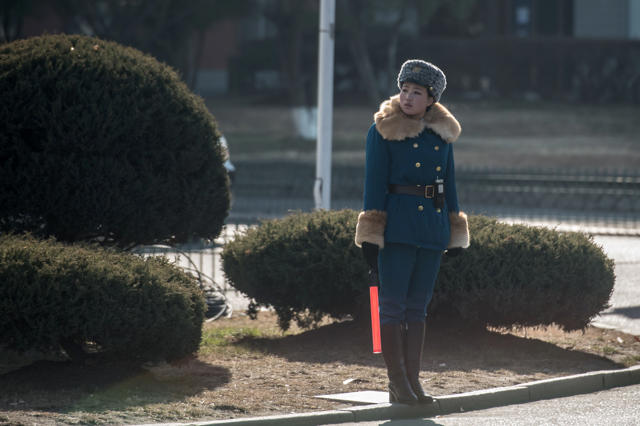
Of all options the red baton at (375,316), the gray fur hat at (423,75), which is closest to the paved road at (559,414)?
the red baton at (375,316)

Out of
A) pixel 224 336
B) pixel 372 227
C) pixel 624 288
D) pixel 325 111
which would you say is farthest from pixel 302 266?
pixel 624 288

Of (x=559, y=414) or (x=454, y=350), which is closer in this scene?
(x=559, y=414)

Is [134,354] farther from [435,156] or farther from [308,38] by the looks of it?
[308,38]

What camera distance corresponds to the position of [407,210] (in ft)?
19.5

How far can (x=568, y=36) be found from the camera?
41.7 metres

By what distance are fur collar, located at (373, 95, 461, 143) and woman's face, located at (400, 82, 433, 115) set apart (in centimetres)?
5

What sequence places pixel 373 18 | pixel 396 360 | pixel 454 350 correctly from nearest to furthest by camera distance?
1. pixel 396 360
2. pixel 454 350
3. pixel 373 18

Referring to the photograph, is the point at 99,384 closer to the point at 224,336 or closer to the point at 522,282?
the point at 224,336

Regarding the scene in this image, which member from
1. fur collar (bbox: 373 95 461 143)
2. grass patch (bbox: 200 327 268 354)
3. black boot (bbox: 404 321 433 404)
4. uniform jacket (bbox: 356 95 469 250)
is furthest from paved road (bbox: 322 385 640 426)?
grass patch (bbox: 200 327 268 354)

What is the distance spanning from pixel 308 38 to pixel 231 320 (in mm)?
33870

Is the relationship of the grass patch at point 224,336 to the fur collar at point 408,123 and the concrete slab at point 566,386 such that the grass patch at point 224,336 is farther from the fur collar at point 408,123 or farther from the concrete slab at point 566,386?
the fur collar at point 408,123

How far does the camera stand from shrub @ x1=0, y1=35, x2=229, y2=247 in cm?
777

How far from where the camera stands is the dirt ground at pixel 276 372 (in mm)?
5926

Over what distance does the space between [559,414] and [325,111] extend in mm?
5976
